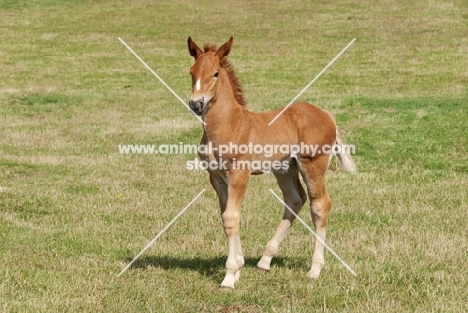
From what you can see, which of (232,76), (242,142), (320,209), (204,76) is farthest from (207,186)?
(204,76)

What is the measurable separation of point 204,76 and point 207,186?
6.21 metres

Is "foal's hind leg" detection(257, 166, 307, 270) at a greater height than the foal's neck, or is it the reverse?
the foal's neck

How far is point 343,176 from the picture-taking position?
13648 millimetres

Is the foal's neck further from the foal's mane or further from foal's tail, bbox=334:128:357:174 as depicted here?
foal's tail, bbox=334:128:357:174

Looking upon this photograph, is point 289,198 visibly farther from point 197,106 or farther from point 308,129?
point 197,106

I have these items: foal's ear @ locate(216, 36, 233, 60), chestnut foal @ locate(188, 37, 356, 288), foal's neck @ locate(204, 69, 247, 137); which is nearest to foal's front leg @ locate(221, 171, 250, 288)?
chestnut foal @ locate(188, 37, 356, 288)

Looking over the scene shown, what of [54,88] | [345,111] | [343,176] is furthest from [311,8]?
[343,176]

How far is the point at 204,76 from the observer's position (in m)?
7.00

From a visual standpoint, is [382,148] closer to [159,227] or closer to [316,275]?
[159,227]

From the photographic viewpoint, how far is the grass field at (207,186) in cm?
709

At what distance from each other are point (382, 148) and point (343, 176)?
3.04 metres

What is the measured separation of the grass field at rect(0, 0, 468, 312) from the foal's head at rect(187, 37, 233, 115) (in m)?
1.97

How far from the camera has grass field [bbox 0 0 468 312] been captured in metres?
7.09

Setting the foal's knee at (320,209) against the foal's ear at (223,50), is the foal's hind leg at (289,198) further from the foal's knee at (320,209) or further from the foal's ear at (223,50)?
the foal's ear at (223,50)
